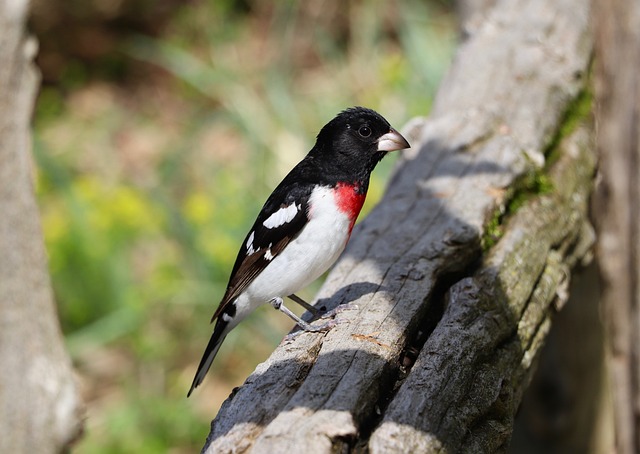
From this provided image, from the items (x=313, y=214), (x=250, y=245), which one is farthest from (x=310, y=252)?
(x=250, y=245)

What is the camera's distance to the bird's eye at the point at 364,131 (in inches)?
117

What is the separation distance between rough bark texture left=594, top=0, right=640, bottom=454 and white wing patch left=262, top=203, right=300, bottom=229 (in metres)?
1.56

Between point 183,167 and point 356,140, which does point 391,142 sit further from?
point 183,167

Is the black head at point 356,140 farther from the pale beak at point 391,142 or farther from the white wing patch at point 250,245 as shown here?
the white wing patch at point 250,245

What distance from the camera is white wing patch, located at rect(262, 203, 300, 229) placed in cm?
289

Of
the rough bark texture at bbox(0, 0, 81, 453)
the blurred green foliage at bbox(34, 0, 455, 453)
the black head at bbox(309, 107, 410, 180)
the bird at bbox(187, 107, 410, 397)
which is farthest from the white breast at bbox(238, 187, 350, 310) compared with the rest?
the blurred green foliage at bbox(34, 0, 455, 453)

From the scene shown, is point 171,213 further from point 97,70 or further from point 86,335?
point 97,70

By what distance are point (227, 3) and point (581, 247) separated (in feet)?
20.5

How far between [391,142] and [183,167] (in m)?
3.94

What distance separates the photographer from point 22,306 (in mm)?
2869

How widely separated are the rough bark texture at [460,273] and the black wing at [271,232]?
21 cm

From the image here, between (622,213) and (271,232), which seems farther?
(622,213)

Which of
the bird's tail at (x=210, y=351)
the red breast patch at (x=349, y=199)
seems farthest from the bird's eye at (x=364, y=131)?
the bird's tail at (x=210, y=351)

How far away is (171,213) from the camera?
486cm
